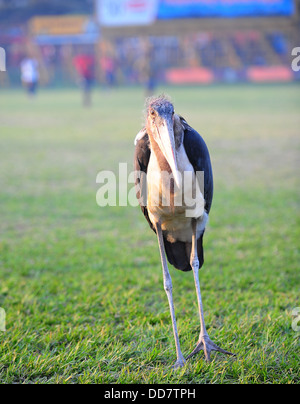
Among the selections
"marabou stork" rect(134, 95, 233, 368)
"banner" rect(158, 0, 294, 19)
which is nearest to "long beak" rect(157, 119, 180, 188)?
"marabou stork" rect(134, 95, 233, 368)

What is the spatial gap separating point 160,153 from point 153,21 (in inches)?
1349

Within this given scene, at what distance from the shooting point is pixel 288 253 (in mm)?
4586

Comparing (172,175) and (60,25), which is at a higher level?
(60,25)

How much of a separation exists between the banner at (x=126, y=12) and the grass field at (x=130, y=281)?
1092 inches

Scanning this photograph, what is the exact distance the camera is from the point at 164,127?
7.43 ft

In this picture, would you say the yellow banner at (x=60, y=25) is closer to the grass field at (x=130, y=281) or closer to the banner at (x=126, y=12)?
the banner at (x=126, y=12)

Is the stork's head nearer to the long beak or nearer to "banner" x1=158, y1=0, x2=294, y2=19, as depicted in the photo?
the long beak

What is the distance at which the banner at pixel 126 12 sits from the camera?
112ft

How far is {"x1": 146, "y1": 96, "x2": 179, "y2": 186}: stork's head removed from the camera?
224 centimetres

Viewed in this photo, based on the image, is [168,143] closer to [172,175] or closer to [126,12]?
[172,175]

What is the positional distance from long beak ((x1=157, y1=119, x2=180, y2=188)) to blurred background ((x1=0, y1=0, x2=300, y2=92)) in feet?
94.0

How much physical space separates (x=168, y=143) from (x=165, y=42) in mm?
36773

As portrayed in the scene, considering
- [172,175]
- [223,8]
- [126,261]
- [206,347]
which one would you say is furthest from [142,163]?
[223,8]

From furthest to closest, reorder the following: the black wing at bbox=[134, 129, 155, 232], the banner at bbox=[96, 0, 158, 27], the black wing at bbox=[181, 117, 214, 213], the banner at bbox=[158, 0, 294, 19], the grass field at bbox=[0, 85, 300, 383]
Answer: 1. the banner at bbox=[96, 0, 158, 27]
2. the banner at bbox=[158, 0, 294, 19]
3. the grass field at bbox=[0, 85, 300, 383]
4. the black wing at bbox=[134, 129, 155, 232]
5. the black wing at bbox=[181, 117, 214, 213]
